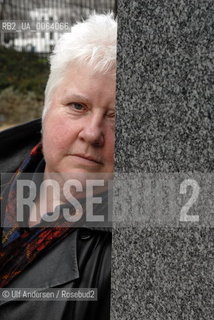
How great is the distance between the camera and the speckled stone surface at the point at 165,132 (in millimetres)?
1528

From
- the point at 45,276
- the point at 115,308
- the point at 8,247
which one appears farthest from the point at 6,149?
the point at 115,308

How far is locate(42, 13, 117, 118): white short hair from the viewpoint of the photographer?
228 cm

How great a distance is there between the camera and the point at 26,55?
9477mm

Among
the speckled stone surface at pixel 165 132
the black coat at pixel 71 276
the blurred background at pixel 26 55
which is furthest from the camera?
the blurred background at pixel 26 55

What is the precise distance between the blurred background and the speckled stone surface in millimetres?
6259

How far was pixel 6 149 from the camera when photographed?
3.03 metres

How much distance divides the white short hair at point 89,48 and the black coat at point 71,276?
0.66 meters

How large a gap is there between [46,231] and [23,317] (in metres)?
0.36

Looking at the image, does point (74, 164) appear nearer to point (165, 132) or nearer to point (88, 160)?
point (88, 160)

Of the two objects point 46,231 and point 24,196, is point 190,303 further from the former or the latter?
point 24,196

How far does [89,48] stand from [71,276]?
92 cm

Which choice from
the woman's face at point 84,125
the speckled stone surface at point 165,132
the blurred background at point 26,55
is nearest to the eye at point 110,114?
the woman's face at point 84,125

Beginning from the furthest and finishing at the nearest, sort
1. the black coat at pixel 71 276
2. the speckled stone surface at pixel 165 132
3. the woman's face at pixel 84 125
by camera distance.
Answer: the woman's face at pixel 84 125 < the black coat at pixel 71 276 < the speckled stone surface at pixel 165 132

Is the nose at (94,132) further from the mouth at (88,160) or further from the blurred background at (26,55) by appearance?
the blurred background at (26,55)
